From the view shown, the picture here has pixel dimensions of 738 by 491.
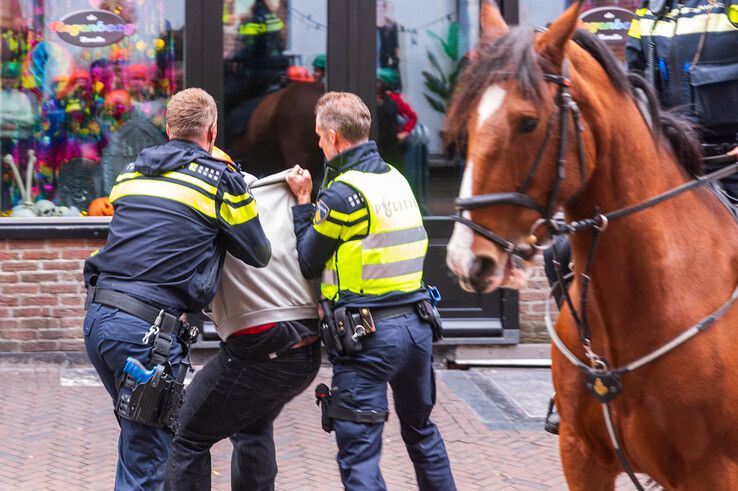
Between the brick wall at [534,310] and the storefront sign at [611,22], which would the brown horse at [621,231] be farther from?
the storefront sign at [611,22]

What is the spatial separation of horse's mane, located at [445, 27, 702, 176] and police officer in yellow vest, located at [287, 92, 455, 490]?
1.55 metres

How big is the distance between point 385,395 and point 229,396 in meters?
0.66

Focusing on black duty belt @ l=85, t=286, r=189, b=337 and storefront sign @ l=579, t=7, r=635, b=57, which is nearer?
black duty belt @ l=85, t=286, r=189, b=337

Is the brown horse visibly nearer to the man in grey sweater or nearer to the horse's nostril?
the horse's nostril

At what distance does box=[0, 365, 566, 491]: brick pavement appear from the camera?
612 centimetres

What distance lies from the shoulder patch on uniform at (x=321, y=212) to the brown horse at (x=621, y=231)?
1338 mm

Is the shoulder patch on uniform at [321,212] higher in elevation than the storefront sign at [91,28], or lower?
lower

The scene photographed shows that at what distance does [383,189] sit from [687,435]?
186 centimetres

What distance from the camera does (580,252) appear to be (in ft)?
10.9

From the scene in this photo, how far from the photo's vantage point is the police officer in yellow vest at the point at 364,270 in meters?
4.65

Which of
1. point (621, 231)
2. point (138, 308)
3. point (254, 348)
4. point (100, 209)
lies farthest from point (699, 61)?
point (100, 209)

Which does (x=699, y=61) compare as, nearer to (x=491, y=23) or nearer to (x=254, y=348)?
(x=491, y=23)

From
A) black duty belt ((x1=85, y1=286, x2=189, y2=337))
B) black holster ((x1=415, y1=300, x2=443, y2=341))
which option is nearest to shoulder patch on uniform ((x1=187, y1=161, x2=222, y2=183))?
black duty belt ((x1=85, y1=286, x2=189, y2=337))

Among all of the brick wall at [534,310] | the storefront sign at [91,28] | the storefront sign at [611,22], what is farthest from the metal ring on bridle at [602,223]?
the storefront sign at [91,28]
